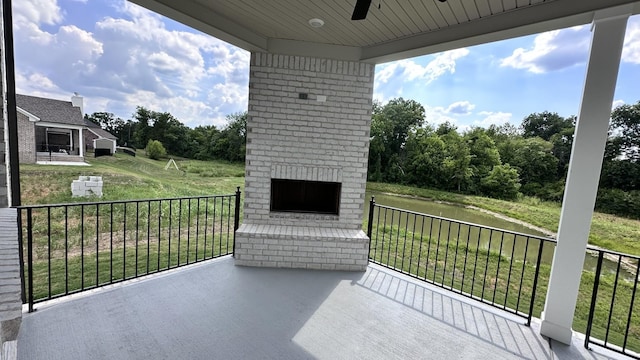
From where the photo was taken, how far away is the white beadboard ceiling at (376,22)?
2104 mm

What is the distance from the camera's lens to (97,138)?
8.39 m

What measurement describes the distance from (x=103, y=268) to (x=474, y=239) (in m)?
7.64

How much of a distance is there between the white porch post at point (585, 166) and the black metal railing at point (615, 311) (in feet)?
0.53

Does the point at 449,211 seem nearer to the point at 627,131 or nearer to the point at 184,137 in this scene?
Answer: the point at 627,131

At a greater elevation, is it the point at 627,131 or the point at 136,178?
the point at 627,131

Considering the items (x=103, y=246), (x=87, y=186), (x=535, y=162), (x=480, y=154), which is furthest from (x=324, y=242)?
(x=480, y=154)

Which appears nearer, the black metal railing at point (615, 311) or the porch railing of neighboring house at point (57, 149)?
the black metal railing at point (615, 311)

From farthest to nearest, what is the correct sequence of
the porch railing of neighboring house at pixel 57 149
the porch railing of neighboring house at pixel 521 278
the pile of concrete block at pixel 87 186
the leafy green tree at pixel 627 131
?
the leafy green tree at pixel 627 131 → the pile of concrete block at pixel 87 186 → the porch railing of neighboring house at pixel 57 149 → the porch railing of neighboring house at pixel 521 278

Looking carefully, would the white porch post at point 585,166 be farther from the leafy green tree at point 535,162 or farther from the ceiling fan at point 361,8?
the leafy green tree at point 535,162

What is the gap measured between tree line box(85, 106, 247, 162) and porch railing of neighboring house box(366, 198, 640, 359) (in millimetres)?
7015

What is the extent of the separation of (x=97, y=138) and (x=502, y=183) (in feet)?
47.1

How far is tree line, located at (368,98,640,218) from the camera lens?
10.1m

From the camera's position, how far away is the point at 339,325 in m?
2.15

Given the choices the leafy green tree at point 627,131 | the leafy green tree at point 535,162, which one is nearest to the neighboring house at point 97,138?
the leafy green tree at point 627,131
